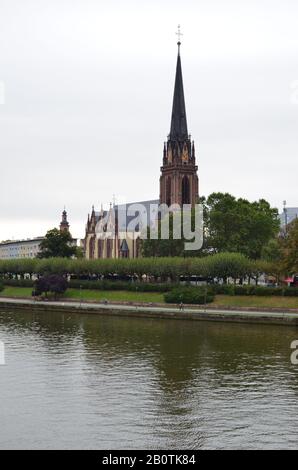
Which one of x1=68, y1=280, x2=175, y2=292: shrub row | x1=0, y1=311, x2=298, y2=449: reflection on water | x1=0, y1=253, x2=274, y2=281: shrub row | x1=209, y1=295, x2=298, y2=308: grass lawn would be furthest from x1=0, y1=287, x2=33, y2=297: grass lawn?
x1=0, y1=311, x2=298, y2=449: reflection on water

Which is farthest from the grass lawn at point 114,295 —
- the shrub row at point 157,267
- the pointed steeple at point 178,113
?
the pointed steeple at point 178,113

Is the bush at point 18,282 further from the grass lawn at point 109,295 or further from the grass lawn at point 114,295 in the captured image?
the grass lawn at point 114,295

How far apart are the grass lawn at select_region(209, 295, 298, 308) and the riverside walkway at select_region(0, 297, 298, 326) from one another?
7.98ft

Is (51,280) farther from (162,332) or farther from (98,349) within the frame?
(98,349)

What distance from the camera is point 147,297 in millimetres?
89688

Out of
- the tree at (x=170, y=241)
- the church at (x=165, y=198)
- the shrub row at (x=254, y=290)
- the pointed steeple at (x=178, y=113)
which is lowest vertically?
the shrub row at (x=254, y=290)

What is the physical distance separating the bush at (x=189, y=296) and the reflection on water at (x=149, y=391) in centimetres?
2272

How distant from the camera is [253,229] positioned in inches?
4023

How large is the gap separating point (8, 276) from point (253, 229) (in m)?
49.9

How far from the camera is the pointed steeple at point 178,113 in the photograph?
12850 cm

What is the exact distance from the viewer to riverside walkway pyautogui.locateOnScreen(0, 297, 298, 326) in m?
66.1

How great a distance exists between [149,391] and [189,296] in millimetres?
48598
